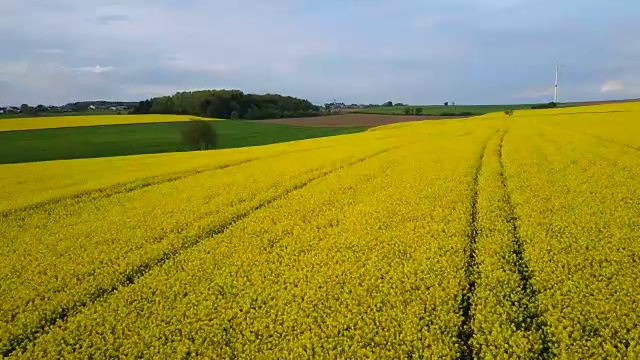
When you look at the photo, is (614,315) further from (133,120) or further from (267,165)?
(133,120)

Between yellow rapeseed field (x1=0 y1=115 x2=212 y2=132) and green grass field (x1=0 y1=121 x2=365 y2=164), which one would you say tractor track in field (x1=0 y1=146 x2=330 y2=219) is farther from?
yellow rapeseed field (x1=0 y1=115 x2=212 y2=132)

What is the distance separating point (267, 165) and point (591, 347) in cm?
1680

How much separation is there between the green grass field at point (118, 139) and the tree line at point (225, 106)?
24574 mm

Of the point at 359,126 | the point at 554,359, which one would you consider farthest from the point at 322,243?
the point at 359,126

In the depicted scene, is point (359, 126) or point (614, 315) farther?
point (359, 126)

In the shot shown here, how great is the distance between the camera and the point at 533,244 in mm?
9719

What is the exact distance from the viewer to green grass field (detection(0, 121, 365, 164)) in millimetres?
42491

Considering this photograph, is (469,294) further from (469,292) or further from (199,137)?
(199,137)

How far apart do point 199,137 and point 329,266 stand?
4202 centimetres

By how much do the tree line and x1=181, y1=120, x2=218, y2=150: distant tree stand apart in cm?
4281

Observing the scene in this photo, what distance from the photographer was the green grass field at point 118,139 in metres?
42.5

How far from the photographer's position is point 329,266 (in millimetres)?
9023

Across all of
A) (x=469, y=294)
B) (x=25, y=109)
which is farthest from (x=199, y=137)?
(x=25, y=109)

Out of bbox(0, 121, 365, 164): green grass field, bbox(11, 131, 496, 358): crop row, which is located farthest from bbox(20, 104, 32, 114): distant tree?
bbox(11, 131, 496, 358): crop row
